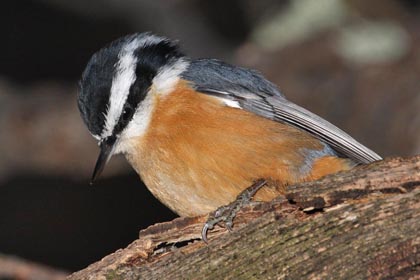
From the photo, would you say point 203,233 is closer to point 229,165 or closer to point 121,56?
point 229,165

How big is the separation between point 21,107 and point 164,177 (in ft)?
10.4

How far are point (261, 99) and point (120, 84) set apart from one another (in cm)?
80

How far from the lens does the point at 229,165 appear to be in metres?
4.16

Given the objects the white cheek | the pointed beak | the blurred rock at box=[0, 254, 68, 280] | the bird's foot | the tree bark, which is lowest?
the tree bark

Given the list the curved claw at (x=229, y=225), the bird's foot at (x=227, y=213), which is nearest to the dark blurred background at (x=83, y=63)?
the bird's foot at (x=227, y=213)

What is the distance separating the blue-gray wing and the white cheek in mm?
294

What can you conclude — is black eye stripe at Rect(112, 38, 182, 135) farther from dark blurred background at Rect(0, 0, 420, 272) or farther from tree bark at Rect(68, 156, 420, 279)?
dark blurred background at Rect(0, 0, 420, 272)

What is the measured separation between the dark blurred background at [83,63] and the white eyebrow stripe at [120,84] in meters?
2.29

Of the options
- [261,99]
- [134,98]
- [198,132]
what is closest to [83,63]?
[134,98]

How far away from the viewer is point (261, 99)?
463 cm

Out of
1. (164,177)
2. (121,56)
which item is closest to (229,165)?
(164,177)

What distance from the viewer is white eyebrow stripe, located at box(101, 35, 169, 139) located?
4.39 metres

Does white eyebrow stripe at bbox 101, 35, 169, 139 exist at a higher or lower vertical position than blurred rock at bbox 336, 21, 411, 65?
lower

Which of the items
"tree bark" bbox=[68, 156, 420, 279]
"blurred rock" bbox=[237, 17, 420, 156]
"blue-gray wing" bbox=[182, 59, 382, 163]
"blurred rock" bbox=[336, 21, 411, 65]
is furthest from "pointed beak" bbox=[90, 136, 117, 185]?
"blurred rock" bbox=[336, 21, 411, 65]
